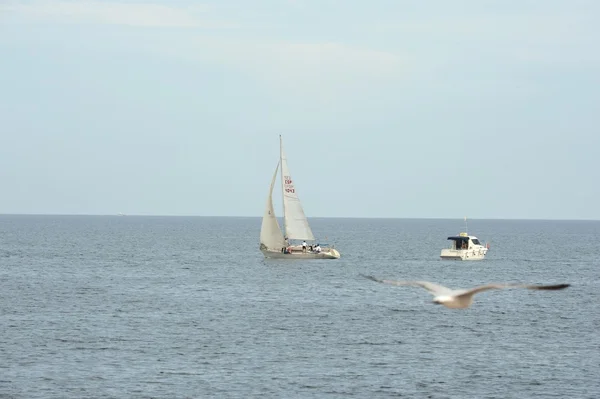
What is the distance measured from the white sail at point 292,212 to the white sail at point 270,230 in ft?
4.63

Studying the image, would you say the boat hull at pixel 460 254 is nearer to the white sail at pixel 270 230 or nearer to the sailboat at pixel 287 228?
A: the sailboat at pixel 287 228

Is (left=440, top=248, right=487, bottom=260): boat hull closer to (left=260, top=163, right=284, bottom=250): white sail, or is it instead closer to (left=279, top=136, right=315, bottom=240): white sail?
(left=279, top=136, right=315, bottom=240): white sail

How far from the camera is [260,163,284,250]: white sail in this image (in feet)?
409

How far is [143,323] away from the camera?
7388cm

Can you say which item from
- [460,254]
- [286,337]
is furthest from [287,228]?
[286,337]

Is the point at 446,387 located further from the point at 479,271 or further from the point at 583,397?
the point at 479,271

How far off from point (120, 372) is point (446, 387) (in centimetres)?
1883

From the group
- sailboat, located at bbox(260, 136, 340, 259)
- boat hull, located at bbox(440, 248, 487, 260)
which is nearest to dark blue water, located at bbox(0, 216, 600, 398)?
sailboat, located at bbox(260, 136, 340, 259)

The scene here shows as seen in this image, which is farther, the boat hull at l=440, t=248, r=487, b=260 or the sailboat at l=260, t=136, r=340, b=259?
the boat hull at l=440, t=248, r=487, b=260

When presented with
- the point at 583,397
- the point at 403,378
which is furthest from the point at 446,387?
the point at 583,397

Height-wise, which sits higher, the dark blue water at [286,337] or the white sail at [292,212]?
the white sail at [292,212]

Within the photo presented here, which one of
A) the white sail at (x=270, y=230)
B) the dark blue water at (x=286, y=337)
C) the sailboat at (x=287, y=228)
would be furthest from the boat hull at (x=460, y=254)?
the white sail at (x=270, y=230)

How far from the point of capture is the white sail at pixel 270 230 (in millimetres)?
124625

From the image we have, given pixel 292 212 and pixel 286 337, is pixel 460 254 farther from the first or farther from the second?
pixel 286 337
